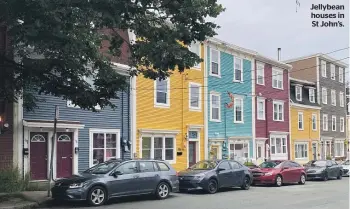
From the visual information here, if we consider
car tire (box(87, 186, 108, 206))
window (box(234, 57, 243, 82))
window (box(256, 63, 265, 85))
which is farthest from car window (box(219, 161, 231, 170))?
window (box(256, 63, 265, 85))

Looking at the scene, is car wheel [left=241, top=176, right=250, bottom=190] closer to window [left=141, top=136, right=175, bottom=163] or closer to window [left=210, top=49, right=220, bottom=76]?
window [left=141, top=136, right=175, bottom=163]

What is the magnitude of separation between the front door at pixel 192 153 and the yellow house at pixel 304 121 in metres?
14.5

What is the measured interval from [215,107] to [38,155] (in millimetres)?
14081

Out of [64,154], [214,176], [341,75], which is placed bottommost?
[214,176]

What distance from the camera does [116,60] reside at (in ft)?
76.9

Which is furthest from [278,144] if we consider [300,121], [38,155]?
[38,155]

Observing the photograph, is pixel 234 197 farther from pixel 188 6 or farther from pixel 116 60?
pixel 116 60

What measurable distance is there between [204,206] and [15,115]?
900 cm

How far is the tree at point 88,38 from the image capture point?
10625 millimetres

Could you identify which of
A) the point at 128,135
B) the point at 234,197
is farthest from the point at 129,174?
the point at 128,135

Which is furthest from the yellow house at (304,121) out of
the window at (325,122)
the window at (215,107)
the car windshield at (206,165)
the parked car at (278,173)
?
the car windshield at (206,165)

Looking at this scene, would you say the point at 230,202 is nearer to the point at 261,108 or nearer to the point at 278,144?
the point at 261,108

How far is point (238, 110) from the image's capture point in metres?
32.9

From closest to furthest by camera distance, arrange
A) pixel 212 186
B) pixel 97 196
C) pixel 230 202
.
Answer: pixel 97 196
pixel 230 202
pixel 212 186
